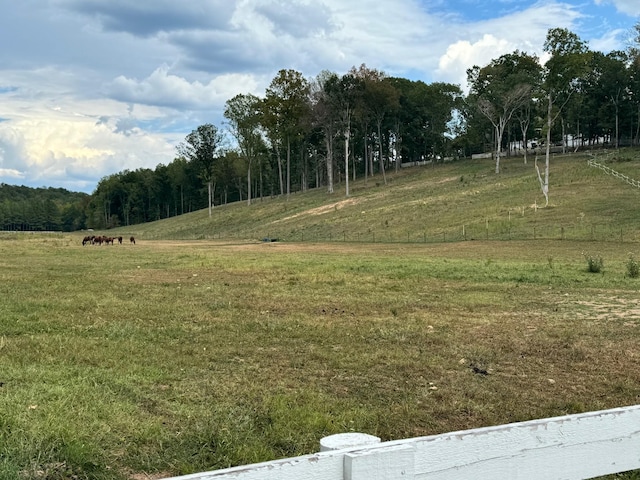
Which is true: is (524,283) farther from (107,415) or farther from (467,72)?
(467,72)

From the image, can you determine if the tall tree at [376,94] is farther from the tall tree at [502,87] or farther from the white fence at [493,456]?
the white fence at [493,456]

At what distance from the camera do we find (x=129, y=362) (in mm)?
7652

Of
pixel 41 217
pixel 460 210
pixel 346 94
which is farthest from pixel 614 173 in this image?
pixel 41 217

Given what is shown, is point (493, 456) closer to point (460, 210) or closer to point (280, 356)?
point (280, 356)

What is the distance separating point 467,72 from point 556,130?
63.6 ft

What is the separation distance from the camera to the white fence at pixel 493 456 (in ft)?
7.21

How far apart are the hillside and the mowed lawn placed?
1002 inches

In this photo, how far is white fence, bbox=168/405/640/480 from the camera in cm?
220

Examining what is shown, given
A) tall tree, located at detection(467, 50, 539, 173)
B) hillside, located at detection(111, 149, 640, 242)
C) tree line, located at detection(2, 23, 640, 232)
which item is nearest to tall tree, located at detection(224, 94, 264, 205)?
tree line, located at detection(2, 23, 640, 232)

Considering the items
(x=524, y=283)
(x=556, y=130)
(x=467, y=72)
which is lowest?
(x=524, y=283)

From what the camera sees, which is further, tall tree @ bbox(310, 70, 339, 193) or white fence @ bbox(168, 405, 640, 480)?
tall tree @ bbox(310, 70, 339, 193)

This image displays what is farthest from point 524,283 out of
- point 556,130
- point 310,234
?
point 556,130

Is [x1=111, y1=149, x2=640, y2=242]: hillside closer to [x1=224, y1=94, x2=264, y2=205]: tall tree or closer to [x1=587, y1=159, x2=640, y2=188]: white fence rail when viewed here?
[x1=587, y1=159, x2=640, y2=188]: white fence rail

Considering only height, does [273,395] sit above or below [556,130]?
below
